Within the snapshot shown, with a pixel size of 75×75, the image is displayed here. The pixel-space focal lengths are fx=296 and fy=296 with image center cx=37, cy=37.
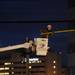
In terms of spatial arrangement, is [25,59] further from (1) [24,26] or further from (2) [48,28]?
(1) [24,26]

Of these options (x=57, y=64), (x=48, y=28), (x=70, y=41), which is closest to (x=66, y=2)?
(x=70, y=41)

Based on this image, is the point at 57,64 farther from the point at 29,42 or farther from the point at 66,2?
the point at 66,2

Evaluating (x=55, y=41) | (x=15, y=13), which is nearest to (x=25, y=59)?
(x=55, y=41)

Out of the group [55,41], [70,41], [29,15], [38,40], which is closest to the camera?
[38,40]

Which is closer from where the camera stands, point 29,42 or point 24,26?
point 29,42

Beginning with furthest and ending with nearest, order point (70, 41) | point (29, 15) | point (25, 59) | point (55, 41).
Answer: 1. point (70, 41)
2. point (29, 15)
3. point (55, 41)
4. point (25, 59)

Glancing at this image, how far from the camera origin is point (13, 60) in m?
4.21

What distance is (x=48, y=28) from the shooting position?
272 cm

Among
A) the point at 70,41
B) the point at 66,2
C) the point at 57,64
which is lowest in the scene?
the point at 70,41

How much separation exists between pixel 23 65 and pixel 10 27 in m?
3.69

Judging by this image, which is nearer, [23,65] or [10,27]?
[23,65]

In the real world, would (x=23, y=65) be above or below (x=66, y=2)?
below

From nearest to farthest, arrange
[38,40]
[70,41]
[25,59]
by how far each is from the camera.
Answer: [38,40]
[25,59]
[70,41]

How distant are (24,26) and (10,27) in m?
0.42
